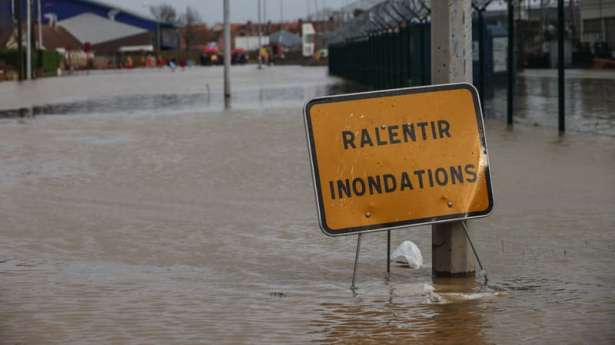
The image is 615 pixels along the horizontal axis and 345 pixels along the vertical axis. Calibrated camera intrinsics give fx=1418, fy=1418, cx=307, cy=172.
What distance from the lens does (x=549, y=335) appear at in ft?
22.7

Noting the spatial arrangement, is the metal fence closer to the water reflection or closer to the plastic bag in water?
the plastic bag in water

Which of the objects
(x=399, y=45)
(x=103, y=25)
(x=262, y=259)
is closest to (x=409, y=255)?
(x=262, y=259)

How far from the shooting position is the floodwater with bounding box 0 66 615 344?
23.8 ft

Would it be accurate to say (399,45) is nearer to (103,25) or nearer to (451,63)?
(451,63)

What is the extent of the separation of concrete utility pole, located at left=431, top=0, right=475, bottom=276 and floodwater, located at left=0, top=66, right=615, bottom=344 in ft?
0.55

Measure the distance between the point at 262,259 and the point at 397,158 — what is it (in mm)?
1801

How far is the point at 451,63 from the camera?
8617 mm

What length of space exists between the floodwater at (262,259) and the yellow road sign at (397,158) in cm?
47

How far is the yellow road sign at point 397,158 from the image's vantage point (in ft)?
26.9

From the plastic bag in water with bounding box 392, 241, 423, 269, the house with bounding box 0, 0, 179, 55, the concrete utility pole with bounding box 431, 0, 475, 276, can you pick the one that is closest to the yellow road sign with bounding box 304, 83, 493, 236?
the concrete utility pole with bounding box 431, 0, 475, 276

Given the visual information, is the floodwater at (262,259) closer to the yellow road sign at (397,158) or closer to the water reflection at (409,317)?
the water reflection at (409,317)

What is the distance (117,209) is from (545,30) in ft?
130

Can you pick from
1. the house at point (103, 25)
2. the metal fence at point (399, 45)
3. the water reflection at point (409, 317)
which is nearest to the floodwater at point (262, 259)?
the water reflection at point (409, 317)

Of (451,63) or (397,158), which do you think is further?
(451,63)
